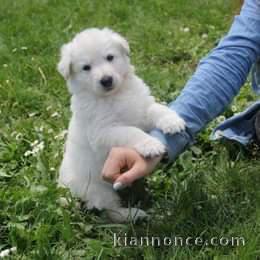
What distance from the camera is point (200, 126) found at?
9.28ft

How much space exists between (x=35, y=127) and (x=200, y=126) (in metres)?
1.39

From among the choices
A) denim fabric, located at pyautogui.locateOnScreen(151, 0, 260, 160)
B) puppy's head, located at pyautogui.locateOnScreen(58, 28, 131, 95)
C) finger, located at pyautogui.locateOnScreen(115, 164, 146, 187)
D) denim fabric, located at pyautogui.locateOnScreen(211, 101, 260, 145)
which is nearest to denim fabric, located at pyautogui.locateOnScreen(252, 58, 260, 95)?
denim fabric, located at pyautogui.locateOnScreen(211, 101, 260, 145)

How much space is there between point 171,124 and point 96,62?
1.38 ft

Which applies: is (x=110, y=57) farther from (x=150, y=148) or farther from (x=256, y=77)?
(x=256, y=77)

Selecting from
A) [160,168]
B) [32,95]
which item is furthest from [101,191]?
[32,95]

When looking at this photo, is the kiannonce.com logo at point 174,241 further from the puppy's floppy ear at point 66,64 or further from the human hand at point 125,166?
the puppy's floppy ear at point 66,64

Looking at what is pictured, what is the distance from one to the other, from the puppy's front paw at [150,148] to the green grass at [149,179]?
0.37 m

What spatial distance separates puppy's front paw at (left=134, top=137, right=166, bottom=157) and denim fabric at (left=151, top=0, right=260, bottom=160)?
100 millimetres

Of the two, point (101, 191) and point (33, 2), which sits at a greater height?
point (33, 2)

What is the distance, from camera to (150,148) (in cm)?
255

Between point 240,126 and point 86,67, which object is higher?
point 86,67

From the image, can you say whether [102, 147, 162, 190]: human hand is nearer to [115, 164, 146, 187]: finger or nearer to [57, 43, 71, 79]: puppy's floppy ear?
[115, 164, 146, 187]: finger

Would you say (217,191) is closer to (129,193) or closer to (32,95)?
(129,193)

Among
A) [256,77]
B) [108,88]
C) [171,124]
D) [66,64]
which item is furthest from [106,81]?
[256,77]
